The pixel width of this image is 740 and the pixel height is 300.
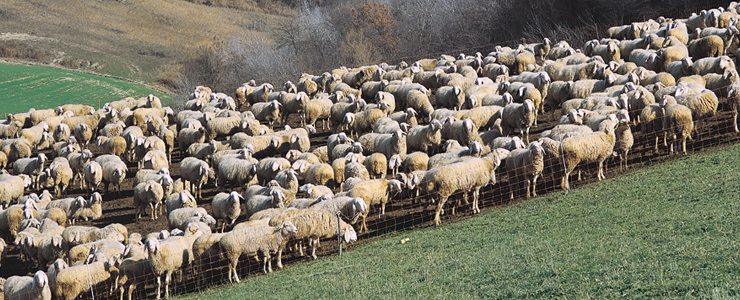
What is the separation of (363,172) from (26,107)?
41.7 meters

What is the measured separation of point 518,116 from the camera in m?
20.0

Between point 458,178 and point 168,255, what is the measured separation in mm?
6440

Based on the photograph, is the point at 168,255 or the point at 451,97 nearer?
the point at 168,255

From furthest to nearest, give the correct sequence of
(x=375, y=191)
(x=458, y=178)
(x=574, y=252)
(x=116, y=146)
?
(x=116, y=146) < (x=375, y=191) < (x=458, y=178) < (x=574, y=252)

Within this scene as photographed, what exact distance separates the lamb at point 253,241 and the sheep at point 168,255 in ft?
2.85

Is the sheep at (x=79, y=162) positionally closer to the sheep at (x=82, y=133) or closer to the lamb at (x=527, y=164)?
the sheep at (x=82, y=133)

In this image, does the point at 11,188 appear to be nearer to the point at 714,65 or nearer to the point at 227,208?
the point at 227,208

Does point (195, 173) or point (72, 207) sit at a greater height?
point (195, 173)

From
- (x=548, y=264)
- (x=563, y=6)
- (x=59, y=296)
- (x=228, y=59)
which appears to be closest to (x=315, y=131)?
(x=59, y=296)

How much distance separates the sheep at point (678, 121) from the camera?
16422 mm

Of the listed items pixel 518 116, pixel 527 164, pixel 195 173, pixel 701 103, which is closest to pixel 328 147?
pixel 195 173

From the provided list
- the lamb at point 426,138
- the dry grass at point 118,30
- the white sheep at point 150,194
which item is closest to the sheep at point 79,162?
the white sheep at point 150,194

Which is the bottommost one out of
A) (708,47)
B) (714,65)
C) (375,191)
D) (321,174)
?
(321,174)

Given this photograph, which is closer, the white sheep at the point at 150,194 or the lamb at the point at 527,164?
the lamb at the point at 527,164
